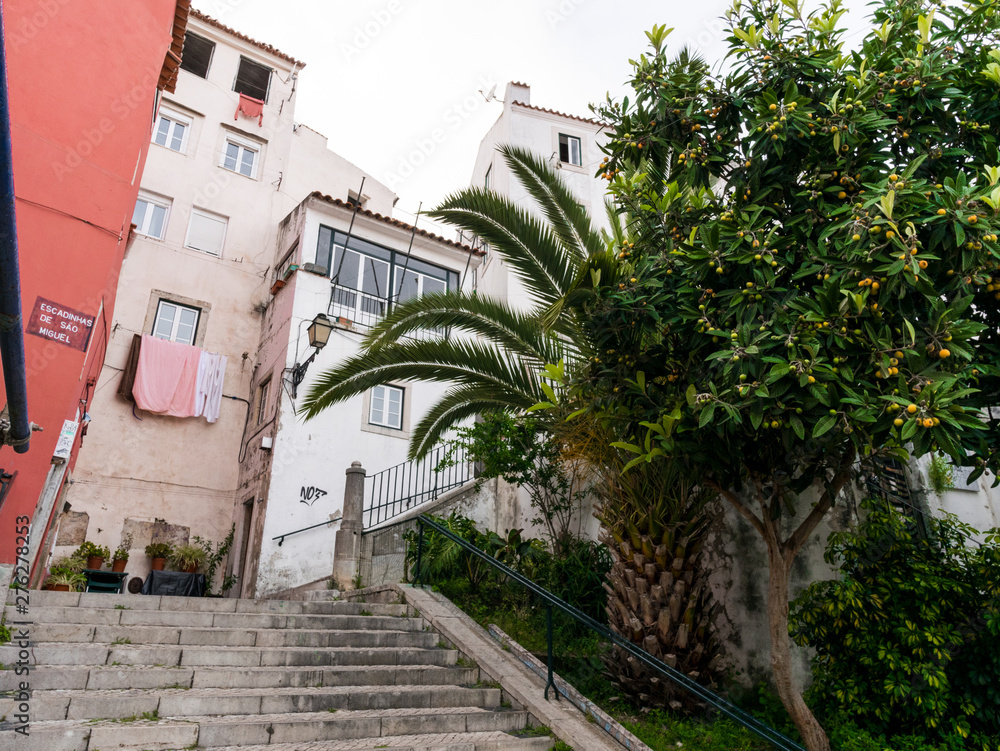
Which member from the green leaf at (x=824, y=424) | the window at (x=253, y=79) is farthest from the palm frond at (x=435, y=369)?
the window at (x=253, y=79)

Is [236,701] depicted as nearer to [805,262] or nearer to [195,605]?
[195,605]

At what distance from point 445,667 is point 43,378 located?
16.8 feet

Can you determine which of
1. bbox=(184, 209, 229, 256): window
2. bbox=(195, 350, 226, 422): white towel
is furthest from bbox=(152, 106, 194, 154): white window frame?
bbox=(195, 350, 226, 422): white towel

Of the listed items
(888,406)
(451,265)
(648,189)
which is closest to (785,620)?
(888,406)

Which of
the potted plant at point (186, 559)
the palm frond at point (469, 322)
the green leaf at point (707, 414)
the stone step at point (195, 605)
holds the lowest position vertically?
the stone step at point (195, 605)

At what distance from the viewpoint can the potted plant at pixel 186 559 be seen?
1334 cm

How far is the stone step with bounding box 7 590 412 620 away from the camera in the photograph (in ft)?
18.0

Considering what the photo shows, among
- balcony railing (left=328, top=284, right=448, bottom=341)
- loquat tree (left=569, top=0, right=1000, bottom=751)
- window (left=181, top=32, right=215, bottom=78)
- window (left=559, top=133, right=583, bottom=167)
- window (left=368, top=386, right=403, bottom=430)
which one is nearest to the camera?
loquat tree (left=569, top=0, right=1000, bottom=751)

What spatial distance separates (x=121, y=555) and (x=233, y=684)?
9.39 meters

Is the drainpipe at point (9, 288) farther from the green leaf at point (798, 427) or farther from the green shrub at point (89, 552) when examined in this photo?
the green shrub at point (89, 552)

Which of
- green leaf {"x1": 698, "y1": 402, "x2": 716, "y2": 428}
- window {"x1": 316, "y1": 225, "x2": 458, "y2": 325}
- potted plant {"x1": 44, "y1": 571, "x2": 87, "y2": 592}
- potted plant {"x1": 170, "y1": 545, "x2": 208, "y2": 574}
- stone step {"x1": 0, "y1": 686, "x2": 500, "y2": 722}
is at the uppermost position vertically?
window {"x1": 316, "y1": 225, "x2": 458, "y2": 325}

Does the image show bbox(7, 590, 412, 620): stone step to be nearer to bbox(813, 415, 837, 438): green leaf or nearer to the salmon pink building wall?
the salmon pink building wall

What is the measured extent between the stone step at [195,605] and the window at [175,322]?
10.4 m

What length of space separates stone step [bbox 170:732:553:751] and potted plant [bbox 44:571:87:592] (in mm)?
6918
